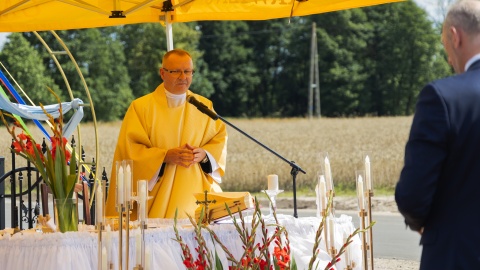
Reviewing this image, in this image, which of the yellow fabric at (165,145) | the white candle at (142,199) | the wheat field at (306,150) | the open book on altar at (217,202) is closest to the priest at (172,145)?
the yellow fabric at (165,145)

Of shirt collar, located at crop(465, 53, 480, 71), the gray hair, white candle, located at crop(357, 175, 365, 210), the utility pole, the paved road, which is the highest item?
the utility pole

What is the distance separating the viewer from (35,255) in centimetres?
546

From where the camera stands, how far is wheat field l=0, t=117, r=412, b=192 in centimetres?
2056

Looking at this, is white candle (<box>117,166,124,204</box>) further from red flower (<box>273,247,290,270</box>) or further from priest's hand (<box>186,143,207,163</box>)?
priest's hand (<box>186,143,207,163</box>)

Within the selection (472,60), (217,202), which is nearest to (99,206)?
(217,202)

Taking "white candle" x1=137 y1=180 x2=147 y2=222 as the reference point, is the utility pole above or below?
above

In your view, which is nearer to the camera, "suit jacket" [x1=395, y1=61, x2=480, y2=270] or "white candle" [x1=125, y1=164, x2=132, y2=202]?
"suit jacket" [x1=395, y1=61, x2=480, y2=270]

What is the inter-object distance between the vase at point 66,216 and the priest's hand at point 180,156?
4.03 feet

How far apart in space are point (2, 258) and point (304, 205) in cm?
1277

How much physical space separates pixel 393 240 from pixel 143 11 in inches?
256

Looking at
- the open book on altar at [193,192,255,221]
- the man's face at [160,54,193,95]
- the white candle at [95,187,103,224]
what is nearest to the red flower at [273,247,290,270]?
the white candle at [95,187,103,224]

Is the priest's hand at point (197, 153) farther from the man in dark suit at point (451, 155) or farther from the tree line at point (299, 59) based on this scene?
the tree line at point (299, 59)

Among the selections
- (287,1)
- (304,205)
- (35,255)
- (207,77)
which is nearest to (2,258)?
(35,255)

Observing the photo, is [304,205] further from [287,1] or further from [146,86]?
[146,86]
